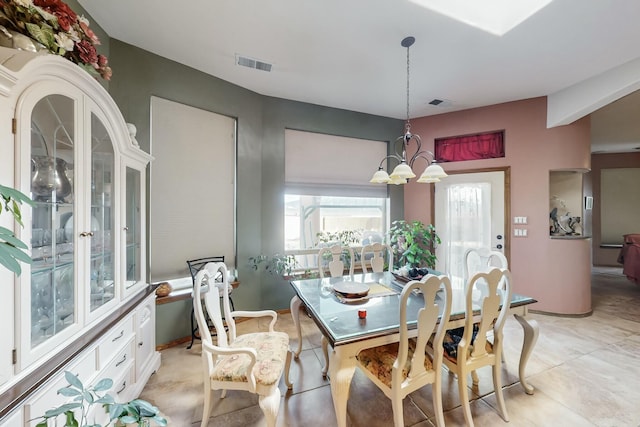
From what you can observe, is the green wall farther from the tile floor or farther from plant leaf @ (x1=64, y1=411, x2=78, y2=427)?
plant leaf @ (x1=64, y1=411, x2=78, y2=427)

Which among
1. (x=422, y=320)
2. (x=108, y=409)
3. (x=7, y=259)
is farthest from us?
(x=422, y=320)

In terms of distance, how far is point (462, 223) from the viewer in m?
3.91

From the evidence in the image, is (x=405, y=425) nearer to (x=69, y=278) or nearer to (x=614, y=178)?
(x=69, y=278)

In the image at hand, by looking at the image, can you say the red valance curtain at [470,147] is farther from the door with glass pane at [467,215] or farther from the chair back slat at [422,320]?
the chair back slat at [422,320]

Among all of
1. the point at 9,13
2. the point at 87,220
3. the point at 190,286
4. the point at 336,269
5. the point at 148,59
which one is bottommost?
the point at 190,286

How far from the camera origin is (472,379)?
2.09m

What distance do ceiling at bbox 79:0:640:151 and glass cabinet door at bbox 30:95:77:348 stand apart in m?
1.34

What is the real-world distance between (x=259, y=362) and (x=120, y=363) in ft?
3.11

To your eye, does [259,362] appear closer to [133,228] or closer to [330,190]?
[133,228]

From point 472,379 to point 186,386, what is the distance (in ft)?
7.68

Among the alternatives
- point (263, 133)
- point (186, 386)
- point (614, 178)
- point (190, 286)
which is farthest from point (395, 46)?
point (614, 178)

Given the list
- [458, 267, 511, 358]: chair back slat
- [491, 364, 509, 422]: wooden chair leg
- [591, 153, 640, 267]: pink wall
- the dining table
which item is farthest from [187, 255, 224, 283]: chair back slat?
[591, 153, 640, 267]: pink wall

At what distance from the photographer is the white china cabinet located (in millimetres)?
1006

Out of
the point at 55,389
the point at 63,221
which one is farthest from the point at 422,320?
the point at 63,221
